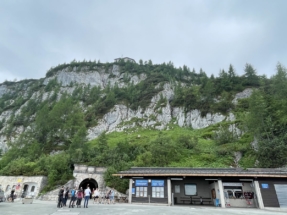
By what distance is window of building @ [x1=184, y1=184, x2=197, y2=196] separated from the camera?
1808cm

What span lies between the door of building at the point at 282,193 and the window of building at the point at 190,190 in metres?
6.60

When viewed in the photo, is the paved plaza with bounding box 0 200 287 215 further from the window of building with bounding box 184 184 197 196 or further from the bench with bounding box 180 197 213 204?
the window of building with bounding box 184 184 197 196

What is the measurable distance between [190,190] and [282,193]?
7295mm

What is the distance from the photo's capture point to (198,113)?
A: 51812 mm

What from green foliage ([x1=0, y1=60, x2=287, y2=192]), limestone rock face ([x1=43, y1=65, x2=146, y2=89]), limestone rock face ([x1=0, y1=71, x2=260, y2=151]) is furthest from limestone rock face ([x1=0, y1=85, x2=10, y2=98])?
green foliage ([x1=0, y1=60, x2=287, y2=192])

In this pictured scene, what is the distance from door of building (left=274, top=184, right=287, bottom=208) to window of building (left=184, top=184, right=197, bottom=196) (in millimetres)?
6604

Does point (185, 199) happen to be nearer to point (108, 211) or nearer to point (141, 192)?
point (141, 192)

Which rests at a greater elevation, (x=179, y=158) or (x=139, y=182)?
(x=179, y=158)

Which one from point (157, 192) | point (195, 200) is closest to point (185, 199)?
point (195, 200)

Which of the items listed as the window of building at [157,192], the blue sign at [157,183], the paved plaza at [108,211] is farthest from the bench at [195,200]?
the paved plaza at [108,211]

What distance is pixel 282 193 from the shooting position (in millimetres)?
14664

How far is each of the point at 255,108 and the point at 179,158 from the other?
13.4 metres

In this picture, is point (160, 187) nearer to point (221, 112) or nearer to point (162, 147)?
point (162, 147)

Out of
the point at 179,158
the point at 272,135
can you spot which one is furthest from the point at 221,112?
the point at 179,158
